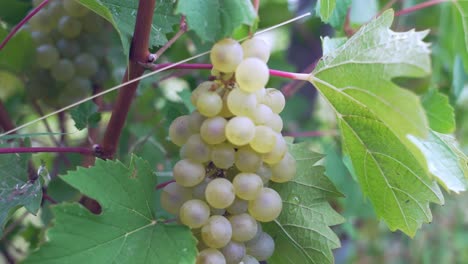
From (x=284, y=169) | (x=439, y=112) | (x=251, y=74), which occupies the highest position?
(x=251, y=74)

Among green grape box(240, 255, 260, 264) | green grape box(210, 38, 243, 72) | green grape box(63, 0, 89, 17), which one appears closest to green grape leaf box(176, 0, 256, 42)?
green grape box(210, 38, 243, 72)

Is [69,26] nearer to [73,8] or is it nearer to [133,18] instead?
[73,8]

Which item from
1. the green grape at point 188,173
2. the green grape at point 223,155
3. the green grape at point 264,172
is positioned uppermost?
the green grape at point 223,155

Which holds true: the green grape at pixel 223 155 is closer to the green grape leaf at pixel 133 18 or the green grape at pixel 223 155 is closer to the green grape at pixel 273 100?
the green grape at pixel 273 100

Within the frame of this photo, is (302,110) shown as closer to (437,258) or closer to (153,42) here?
(153,42)

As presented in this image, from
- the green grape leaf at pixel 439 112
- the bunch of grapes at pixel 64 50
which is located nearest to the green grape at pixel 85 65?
the bunch of grapes at pixel 64 50

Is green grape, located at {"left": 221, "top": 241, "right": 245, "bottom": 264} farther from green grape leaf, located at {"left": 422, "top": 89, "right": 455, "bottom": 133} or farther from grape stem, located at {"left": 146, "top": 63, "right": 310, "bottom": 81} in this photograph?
green grape leaf, located at {"left": 422, "top": 89, "right": 455, "bottom": 133}

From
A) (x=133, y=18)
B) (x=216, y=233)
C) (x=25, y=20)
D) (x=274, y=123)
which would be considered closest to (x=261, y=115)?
(x=274, y=123)
